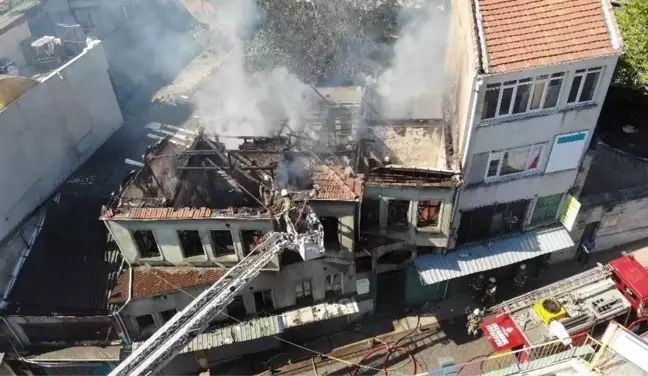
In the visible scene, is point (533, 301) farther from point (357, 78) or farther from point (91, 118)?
point (91, 118)

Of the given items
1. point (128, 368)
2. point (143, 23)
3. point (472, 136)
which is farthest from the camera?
point (143, 23)

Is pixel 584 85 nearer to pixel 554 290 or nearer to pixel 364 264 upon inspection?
pixel 554 290

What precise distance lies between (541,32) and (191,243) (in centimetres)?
1557

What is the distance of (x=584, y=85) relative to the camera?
18.6m

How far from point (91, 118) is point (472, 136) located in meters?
20.2

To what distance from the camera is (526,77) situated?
1758 centimetres

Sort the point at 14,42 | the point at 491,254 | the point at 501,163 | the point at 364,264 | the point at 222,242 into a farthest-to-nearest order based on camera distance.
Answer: the point at 14,42, the point at 491,254, the point at 364,264, the point at 501,163, the point at 222,242

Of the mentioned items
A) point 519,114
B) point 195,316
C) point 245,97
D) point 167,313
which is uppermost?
point 519,114

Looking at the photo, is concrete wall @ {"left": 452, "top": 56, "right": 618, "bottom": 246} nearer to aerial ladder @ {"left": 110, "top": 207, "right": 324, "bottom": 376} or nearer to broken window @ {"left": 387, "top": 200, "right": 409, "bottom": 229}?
broken window @ {"left": 387, "top": 200, "right": 409, "bottom": 229}

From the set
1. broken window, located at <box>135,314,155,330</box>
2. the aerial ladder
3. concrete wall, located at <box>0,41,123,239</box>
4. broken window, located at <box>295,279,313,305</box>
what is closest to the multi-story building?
broken window, located at <box>295,279,313,305</box>

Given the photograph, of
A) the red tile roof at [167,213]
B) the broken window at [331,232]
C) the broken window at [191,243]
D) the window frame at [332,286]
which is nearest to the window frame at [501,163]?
the broken window at [331,232]

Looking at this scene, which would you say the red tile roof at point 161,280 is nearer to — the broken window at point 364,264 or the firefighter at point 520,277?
the broken window at point 364,264

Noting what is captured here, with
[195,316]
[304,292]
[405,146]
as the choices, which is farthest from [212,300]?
[405,146]

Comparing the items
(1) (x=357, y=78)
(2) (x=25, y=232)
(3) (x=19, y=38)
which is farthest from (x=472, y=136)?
(3) (x=19, y=38)
